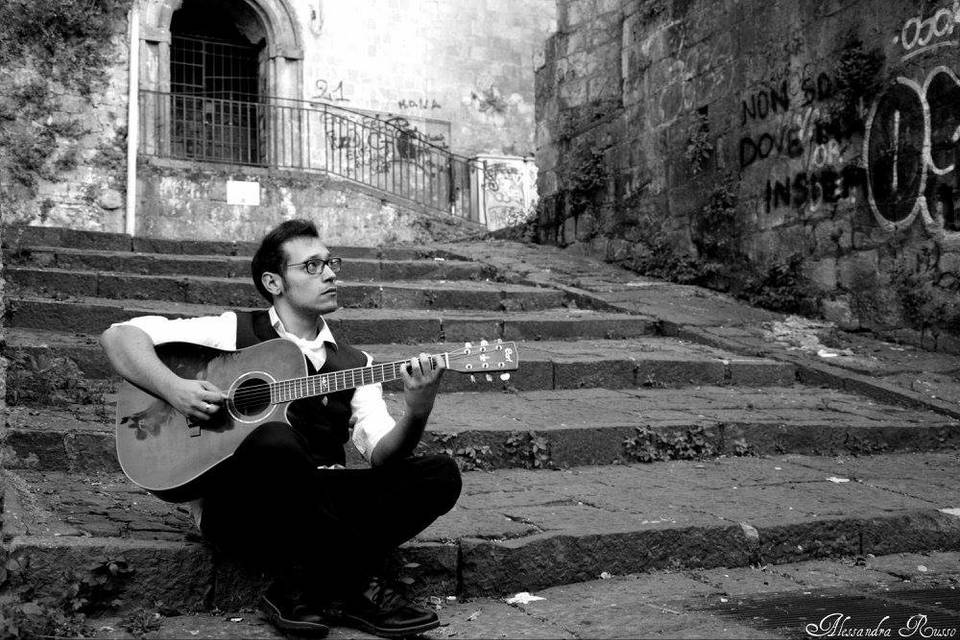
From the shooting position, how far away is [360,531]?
3.08 metres

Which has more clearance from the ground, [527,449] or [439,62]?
[439,62]

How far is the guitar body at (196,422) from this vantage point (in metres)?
3.05


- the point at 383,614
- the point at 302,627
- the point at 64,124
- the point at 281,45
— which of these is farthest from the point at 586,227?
the point at 302,627

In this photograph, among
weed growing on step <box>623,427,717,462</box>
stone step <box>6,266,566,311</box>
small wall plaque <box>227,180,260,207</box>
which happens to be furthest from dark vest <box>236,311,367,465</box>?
small wall plaque <box>227,180,260,207</box>

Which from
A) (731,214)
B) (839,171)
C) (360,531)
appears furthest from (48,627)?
(731,214)

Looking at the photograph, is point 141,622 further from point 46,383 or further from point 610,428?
point 610,428

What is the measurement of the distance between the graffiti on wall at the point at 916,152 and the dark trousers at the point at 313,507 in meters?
5.30

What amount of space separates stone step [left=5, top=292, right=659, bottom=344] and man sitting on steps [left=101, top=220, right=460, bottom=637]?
3197mm

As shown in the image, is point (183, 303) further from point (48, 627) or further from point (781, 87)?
point (781, 87)

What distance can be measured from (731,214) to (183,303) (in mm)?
5027

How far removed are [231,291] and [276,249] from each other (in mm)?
4076

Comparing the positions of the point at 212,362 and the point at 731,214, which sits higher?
the point at 731,214

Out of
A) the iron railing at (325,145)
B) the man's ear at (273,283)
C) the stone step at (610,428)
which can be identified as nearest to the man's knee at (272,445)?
the man's ear at (273,283)

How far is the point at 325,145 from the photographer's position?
650 inches
